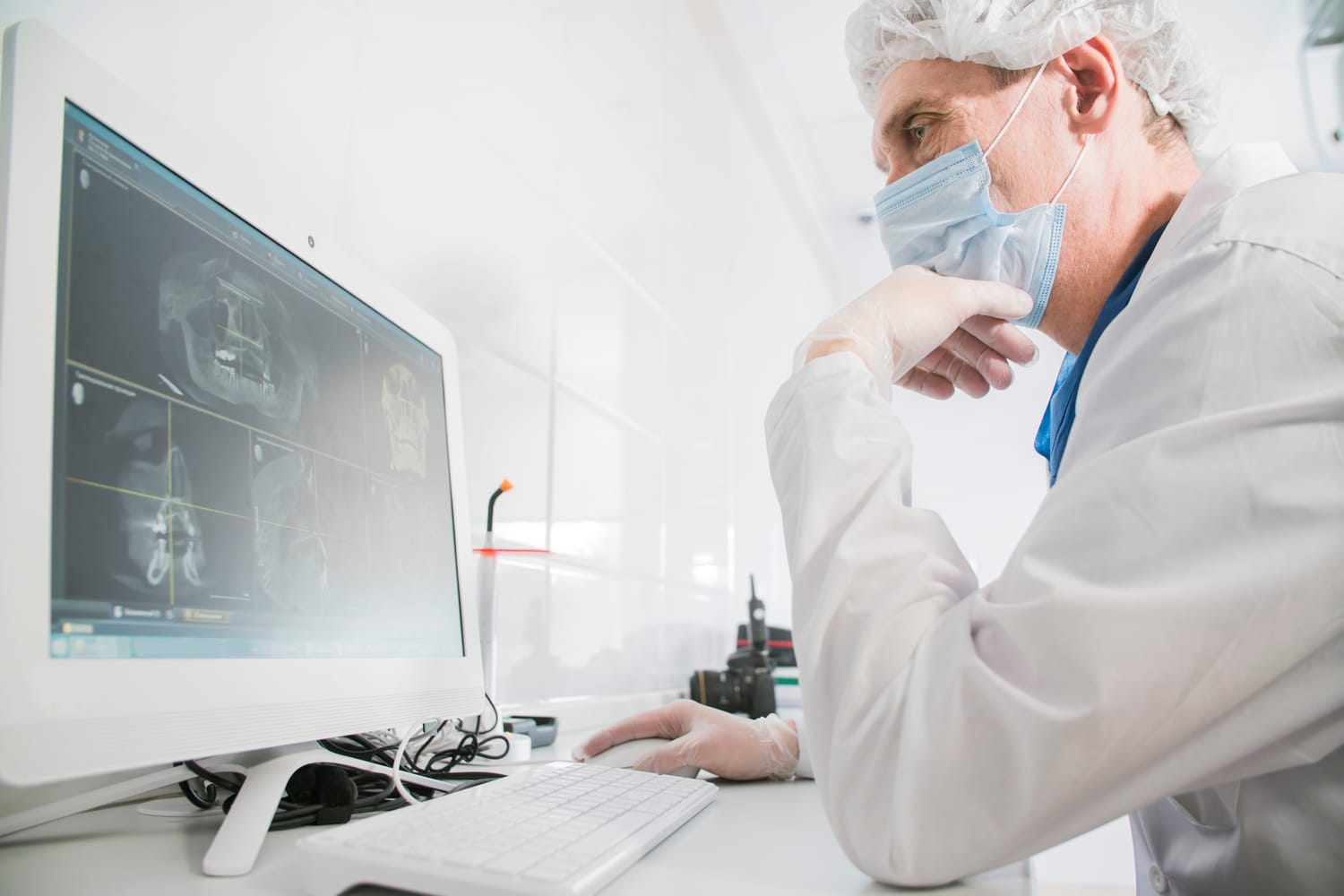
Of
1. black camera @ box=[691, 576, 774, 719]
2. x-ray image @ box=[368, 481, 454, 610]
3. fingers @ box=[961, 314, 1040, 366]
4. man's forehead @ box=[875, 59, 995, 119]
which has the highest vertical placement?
man's forehead @ box=[875, 59, 995, 119]

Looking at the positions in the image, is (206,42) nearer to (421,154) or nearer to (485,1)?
(421,154)

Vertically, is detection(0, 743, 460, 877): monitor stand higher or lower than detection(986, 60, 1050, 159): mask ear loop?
lower

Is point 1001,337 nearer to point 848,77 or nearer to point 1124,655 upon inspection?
A: point 1124,655

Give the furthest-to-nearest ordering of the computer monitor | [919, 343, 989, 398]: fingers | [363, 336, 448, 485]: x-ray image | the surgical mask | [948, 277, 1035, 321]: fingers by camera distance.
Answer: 1. [919, 343, 989, 398]: fingers
2. the surgical mask
3. [948, 277, 1035, 321]: fingers
4. [363, 336, 448, 485]: x-ray image
5. the computer monitor

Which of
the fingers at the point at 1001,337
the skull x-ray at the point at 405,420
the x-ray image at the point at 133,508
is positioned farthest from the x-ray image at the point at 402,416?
the fingers at the point at 1001,337

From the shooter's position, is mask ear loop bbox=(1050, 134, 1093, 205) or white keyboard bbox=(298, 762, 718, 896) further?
mask ear loop bbox=(1050, 134, 1093, 205)

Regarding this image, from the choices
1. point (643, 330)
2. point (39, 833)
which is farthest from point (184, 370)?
point (643, 330)

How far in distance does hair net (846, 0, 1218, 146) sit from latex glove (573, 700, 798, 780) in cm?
98

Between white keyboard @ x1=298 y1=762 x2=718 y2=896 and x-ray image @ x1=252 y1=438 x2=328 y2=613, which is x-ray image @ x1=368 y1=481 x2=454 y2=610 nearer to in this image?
x-ray image @ x1=252 y1=438 x2=328 y2=613

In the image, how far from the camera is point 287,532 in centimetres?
67

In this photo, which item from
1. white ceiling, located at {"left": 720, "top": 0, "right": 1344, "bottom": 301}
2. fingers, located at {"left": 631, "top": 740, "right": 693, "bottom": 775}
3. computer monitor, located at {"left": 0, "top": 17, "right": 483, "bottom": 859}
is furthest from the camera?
white ceiling, located at {"left": 720, "top": 0, "right": 1344, "bottom": 301}

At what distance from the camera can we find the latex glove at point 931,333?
2.98 ft

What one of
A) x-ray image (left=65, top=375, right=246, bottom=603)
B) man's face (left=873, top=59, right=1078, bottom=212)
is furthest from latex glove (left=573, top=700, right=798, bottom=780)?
man's face (left=873, top=59, right=1078, bottom=212)

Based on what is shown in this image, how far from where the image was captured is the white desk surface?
21.0 inches
